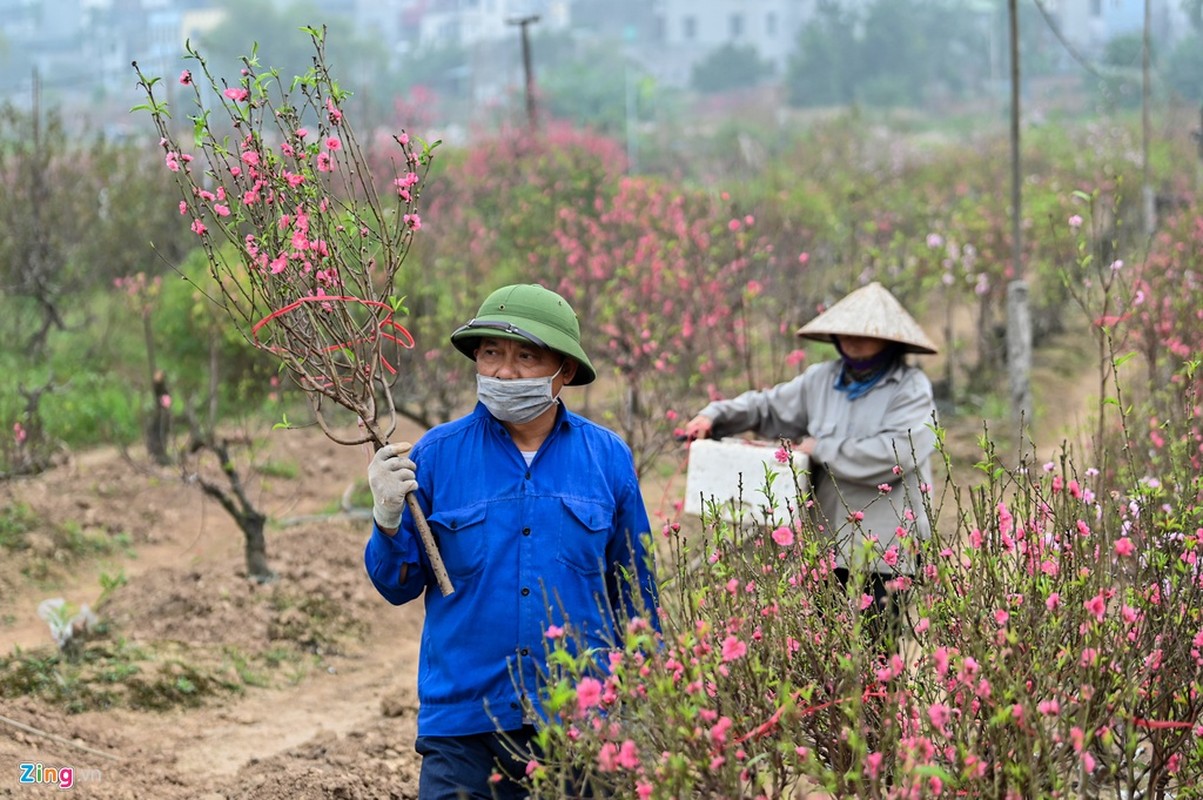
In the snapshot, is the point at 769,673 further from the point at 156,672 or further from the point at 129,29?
the point at 129,29

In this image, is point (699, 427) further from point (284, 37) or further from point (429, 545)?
point (284, 37)

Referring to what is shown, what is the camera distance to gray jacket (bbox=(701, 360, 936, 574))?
14.5ft

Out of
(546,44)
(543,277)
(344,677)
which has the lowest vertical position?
(344,677)

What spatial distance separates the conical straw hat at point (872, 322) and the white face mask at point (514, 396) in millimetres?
1670

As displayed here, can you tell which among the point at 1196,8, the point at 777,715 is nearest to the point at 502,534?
the point at 777,715

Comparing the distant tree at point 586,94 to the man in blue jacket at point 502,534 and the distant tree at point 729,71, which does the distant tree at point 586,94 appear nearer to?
the distant tree at point 729,71

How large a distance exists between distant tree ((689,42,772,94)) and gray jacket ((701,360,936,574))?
60.7m

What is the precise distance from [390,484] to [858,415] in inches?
81.9

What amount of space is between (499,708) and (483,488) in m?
0.50

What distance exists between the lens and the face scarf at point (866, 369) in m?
4.65

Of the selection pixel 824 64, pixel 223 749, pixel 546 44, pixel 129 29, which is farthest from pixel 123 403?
pixel 129 29

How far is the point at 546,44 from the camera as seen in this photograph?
7050cm

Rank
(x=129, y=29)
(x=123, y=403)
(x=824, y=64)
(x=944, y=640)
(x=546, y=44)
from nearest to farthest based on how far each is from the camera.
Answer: (x=944, y=640)
(x=123, y=403)
(x=824, y=64)
(x=546, y=44)
(x=129, y=29)

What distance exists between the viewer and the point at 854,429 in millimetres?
4551
